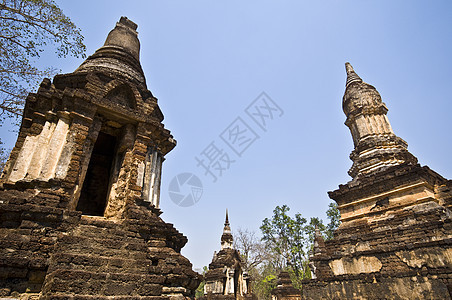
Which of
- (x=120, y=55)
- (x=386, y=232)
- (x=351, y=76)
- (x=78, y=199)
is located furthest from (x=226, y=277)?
(x=351, y=76)

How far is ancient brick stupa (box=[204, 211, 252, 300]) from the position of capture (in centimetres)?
1382

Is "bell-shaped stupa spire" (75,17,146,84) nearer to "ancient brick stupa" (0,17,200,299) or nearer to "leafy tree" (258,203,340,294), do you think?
"ancient brick stupa" (0,17,200,299)

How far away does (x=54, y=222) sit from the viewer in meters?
4.77

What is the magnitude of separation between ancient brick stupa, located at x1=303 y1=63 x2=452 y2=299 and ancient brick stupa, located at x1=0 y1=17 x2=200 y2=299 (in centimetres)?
632

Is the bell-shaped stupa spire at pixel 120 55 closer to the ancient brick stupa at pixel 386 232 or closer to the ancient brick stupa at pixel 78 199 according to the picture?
the ancient brick stupa at pixel 78 199

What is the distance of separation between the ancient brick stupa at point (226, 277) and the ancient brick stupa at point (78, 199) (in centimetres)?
867

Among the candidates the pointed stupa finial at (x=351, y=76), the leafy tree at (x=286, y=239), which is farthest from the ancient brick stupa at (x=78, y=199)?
the leafy tree at (x=286, y=239)

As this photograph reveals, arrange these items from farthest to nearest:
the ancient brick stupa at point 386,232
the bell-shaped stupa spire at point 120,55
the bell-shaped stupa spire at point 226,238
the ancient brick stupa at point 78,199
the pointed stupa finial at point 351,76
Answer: the bell-shaped stupa spire at point 226,238
the pointed stupa finial at point 351,76
the bell-shaped stupa spire at point 120,55
the ancient brick stupa at point 386,232
the ancient brick stupa at point 78,199

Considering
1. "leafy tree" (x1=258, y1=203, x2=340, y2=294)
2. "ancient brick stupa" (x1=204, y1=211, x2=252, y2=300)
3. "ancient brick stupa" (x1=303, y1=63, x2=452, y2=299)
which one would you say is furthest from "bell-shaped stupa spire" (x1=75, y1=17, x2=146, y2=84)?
"leafy tree" (x1=258, y1=203, x2=340, y2=294)

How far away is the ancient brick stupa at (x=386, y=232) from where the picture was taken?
755 centimetres

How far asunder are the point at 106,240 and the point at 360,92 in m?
13.3

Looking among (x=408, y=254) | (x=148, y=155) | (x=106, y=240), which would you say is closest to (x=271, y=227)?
(x=408, y=254)

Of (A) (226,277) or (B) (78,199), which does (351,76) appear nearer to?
(A) (226,277)

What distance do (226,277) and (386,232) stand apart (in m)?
8.80
